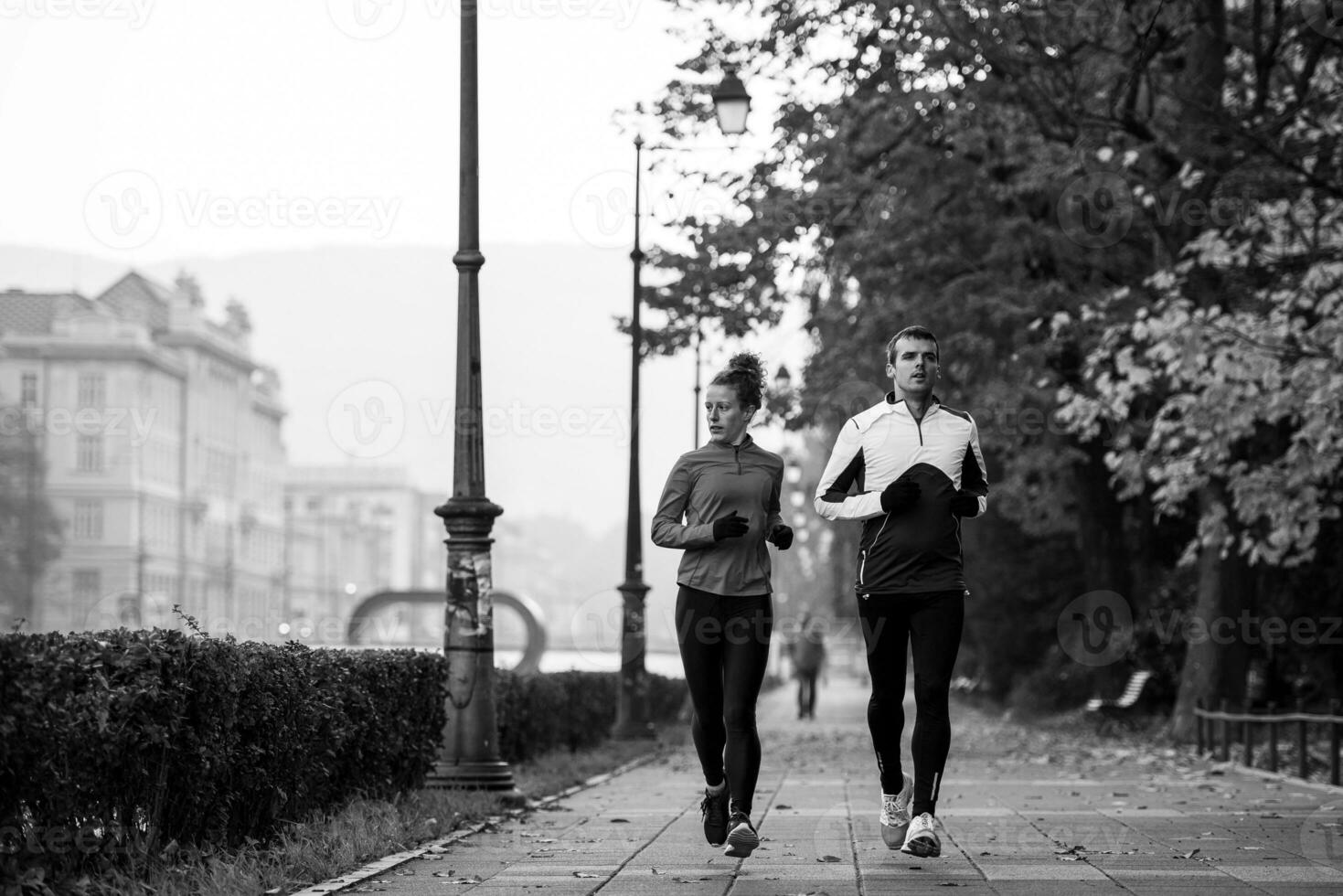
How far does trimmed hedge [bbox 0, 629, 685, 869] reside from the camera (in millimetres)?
6195

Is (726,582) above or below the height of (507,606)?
above

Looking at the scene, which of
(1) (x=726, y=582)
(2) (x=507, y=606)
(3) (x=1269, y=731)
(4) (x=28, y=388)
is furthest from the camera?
(4) (x=28, y=388)

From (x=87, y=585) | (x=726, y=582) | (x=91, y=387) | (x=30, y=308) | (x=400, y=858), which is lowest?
(x=87, y=585)

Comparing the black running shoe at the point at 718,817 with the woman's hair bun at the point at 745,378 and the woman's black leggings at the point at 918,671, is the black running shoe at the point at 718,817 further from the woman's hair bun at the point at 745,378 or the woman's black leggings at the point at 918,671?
the woman's hair bun at the point at 745,378

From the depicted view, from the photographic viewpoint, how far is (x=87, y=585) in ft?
374

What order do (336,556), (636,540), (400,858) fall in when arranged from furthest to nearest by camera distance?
1. (336,556)
2. (636,540)
3. (400,858)

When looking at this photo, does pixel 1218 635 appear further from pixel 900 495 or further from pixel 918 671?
pixel 900 495

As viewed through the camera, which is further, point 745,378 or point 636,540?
point 636,540

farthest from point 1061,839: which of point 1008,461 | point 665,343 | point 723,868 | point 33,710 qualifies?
point 1008,461

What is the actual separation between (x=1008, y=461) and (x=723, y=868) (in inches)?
866

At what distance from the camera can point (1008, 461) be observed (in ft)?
96.8

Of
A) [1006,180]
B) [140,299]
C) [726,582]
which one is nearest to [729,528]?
[726,582]

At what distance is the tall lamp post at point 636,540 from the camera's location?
21844mm

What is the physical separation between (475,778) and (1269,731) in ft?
24.9
